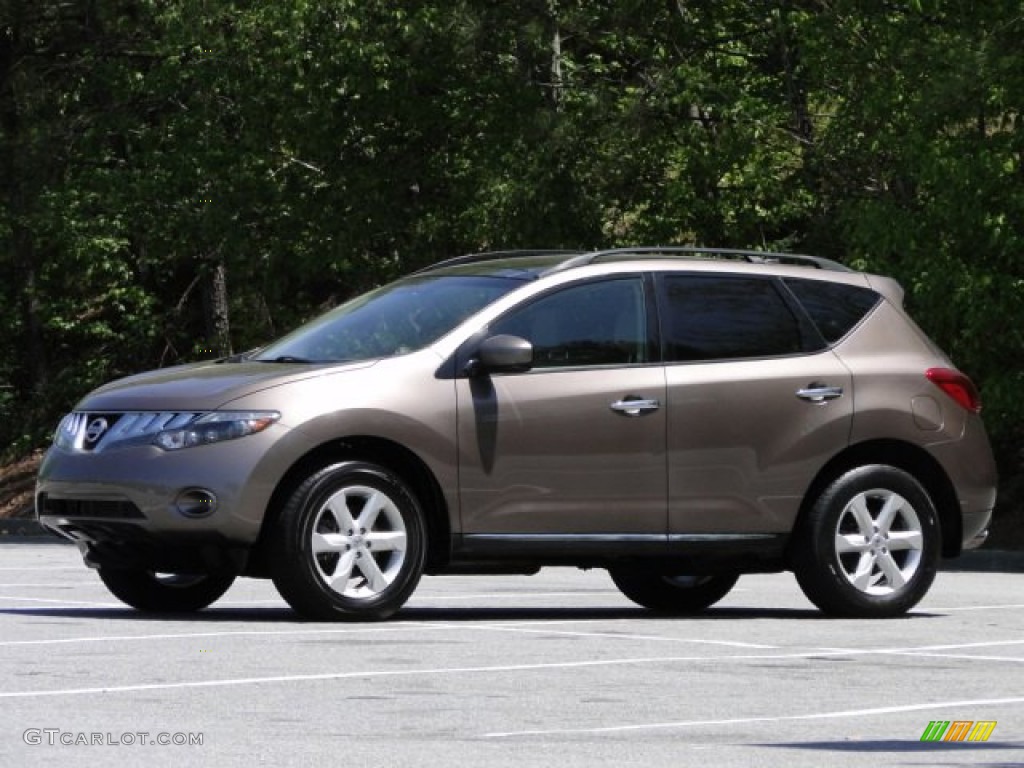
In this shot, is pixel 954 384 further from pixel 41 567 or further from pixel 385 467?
pixel 41 567

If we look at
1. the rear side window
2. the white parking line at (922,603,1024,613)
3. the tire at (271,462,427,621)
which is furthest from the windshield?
the white parking line at (922,603,1024,613)

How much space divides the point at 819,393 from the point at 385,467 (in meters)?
2.33

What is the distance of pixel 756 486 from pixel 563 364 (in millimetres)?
1171

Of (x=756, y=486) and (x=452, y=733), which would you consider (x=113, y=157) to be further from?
(x=452, y=733)

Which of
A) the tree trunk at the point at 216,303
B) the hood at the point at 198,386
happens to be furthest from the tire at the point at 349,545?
the tree trunk at the point at 216,303

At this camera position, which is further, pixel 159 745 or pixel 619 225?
pixel 619 225

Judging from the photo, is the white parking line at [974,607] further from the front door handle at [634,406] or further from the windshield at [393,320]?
the windshield at [393,320]

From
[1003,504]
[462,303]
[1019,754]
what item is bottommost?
[1003,504]

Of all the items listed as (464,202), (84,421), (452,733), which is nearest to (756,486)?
(84,421)

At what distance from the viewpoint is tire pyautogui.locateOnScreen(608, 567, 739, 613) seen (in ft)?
46.0

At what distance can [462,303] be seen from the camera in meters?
12.9

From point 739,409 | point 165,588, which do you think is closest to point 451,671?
point 739,409

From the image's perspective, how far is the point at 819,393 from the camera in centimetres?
1320

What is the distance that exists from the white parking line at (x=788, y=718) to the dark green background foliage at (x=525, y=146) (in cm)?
1416
